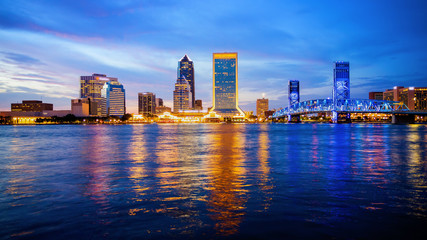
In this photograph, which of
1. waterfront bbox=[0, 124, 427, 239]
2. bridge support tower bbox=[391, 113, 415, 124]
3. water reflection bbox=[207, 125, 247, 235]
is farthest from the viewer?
bridge support tower bbox=[391, 113, 415, 124]

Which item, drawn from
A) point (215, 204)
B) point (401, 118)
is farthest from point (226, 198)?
point (401, 118)

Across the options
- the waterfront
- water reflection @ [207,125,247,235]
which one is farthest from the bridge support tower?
water reflection @ [207,125,247,235]

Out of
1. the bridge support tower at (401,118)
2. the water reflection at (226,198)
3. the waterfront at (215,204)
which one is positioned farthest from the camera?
the bridge support tower at (401,118)

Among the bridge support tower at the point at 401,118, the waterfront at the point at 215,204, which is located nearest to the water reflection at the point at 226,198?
the waterfront at the point at 215,204

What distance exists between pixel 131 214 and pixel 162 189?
3.74m

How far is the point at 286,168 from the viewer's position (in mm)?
19812

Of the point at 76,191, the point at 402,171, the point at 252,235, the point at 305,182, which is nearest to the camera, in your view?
the point at 252,235

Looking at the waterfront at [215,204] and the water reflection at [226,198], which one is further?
the water reflection at [226,198]

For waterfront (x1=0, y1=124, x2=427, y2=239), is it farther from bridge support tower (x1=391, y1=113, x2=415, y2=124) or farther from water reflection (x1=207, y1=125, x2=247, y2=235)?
bridge support tower (x1=391, y1=113, x2=415, y2=124)

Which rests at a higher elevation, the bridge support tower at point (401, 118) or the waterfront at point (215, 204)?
the bridge support tower at point (401, 118)

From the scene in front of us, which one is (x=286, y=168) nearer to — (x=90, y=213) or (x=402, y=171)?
(x=402, y=171)

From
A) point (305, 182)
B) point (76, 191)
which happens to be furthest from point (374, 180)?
point (76, 191)

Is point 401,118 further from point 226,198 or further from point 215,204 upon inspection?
point 215,204

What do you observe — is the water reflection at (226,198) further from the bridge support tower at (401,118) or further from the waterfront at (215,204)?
the bridge support tower at (401,118)
